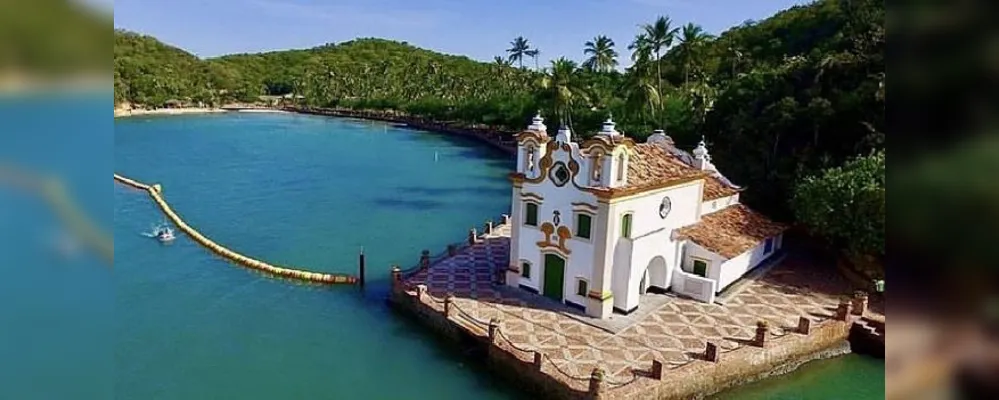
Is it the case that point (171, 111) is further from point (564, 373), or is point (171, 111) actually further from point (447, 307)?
point (564, 373)

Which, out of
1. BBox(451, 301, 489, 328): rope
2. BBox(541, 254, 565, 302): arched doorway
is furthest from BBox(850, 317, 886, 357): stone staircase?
BBox(451, 301, 489, 328): rope

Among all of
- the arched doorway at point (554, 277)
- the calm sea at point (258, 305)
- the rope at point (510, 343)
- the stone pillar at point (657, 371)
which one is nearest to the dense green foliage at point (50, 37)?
the calm sea at point (258, 305)

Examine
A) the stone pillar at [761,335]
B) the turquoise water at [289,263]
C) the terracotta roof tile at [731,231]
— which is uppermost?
the terracotta roof tile at [731,231]

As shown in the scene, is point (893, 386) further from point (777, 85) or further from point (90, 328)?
point (777, 85)

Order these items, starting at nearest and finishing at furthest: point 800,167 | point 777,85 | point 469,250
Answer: point 469,250
point 800,167
point 777,85

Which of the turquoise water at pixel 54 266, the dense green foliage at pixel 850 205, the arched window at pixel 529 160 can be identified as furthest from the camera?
the dense green foliage at pixel 850 205

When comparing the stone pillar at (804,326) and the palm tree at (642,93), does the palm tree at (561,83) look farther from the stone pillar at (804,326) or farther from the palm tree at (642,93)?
the stone pillar at (804,326)

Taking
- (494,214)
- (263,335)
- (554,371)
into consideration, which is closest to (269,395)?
(263,335)
